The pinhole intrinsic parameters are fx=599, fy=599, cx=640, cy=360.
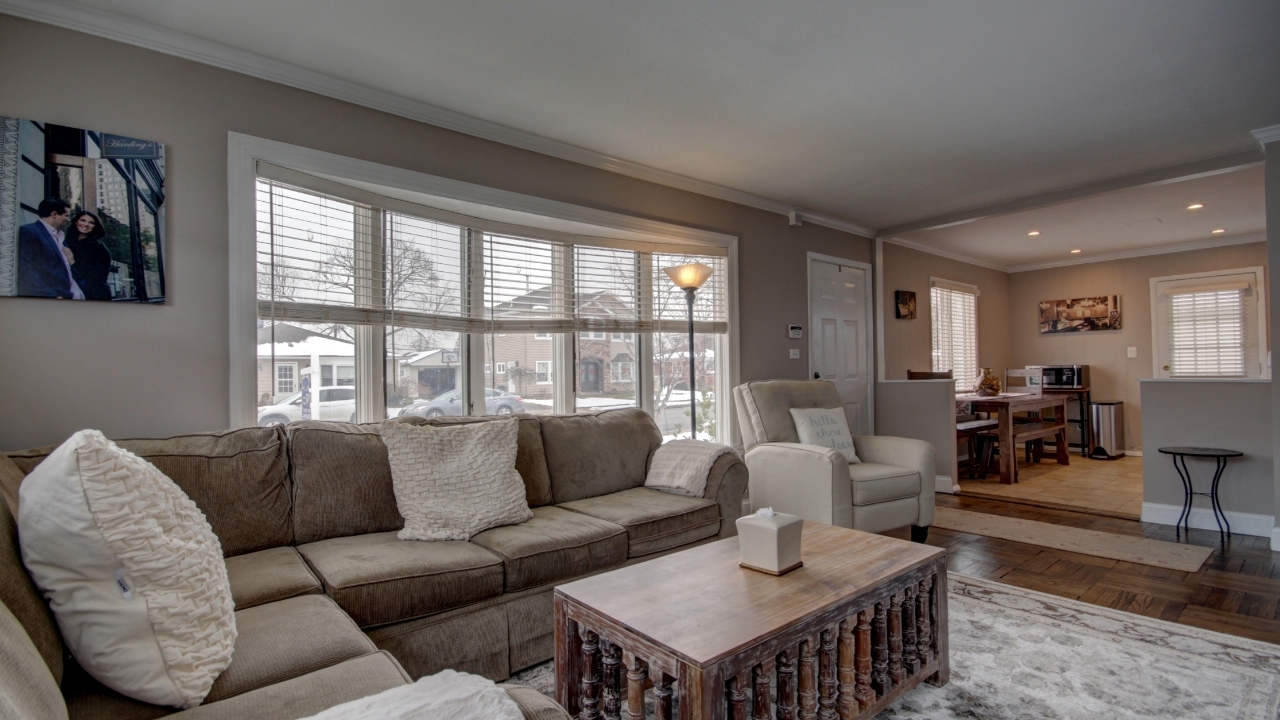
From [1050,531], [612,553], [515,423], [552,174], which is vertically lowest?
[1050,531]

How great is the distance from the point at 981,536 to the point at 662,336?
2.36m

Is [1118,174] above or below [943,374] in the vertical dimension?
above

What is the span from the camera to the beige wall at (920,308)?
5766 millimetres

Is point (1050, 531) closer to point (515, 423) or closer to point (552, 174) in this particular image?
point (515, 423)

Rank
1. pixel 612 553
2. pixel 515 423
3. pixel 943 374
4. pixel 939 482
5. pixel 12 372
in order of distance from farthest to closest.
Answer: pixel 943 374
pixel 939 482
pixel 515 423
pixel 612 553
pixel 12 372

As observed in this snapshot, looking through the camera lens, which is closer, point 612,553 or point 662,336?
point 612,553

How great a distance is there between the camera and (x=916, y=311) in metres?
6.10

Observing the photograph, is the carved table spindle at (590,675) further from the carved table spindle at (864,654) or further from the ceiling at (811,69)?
the ceiling at (811,69)

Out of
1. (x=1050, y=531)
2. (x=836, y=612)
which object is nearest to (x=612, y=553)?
(x=836, y=612)

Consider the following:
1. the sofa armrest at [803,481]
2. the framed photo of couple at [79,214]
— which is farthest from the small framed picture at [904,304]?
the framed photo of couple at [79,214]

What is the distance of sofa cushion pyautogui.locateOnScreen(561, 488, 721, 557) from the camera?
2500 mm

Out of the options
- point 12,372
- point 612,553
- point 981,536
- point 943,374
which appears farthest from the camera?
point 943,374

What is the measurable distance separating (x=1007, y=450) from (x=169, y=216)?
609 centimetres

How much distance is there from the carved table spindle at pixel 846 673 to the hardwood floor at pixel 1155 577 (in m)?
1.79
